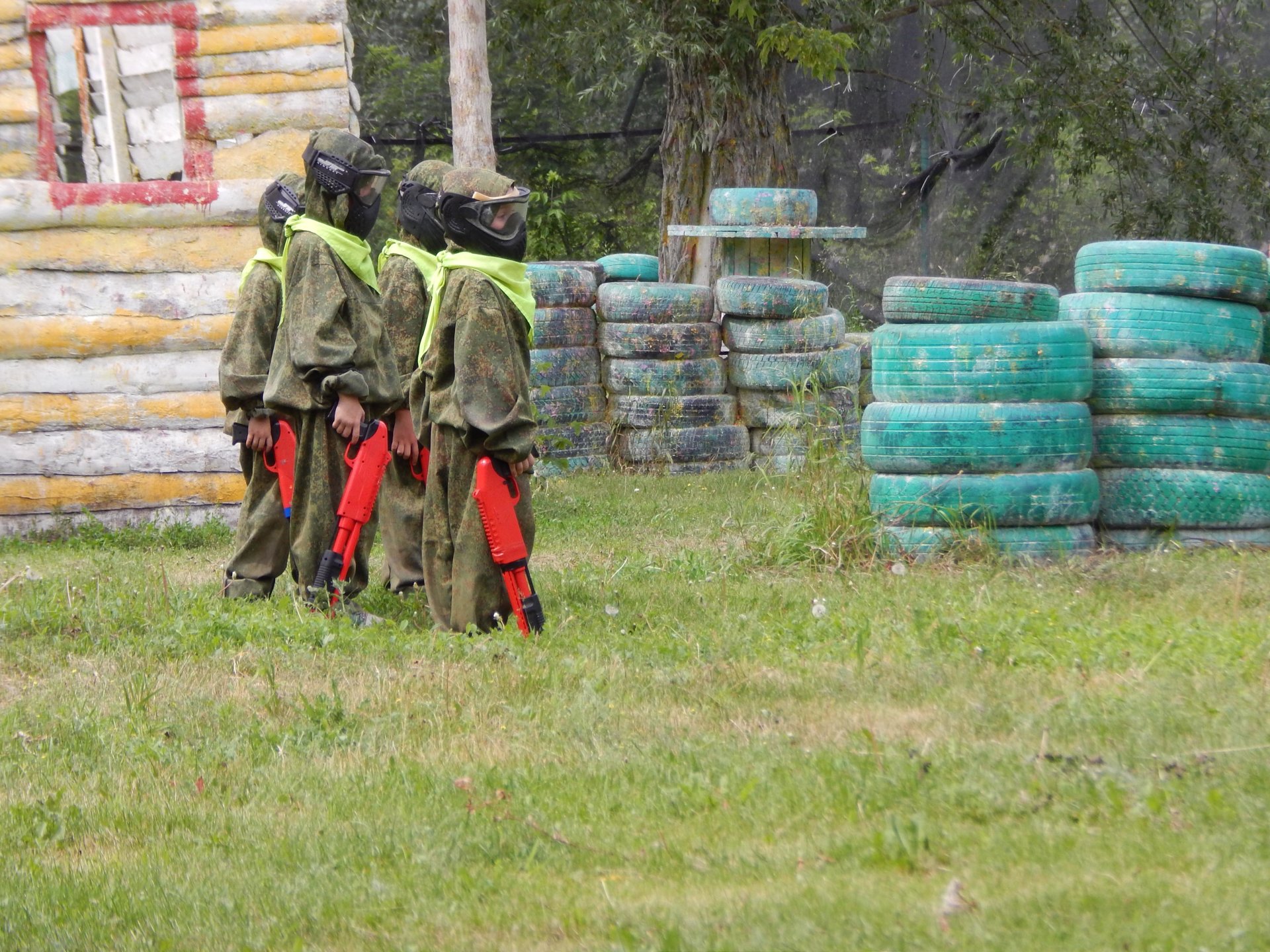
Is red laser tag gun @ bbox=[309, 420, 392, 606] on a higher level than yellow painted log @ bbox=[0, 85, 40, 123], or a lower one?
lower

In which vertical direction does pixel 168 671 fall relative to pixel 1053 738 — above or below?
below

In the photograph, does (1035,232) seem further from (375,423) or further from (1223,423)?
(375,423)

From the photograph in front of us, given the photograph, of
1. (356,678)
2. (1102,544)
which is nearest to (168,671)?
(356,678)

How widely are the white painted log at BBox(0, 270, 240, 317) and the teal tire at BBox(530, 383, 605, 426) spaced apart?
294 centimetres

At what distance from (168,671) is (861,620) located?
2721mm

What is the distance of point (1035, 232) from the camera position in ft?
52.4

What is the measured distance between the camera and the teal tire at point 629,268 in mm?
14805

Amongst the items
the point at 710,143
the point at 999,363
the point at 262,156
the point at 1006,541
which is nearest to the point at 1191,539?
the point at 1006,541

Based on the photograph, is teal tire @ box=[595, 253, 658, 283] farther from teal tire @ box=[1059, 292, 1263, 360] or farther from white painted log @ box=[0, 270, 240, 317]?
teal tire @ box=[1059, 292, 1263, 360]

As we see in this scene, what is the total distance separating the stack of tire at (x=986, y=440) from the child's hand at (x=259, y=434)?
2855 millimetres

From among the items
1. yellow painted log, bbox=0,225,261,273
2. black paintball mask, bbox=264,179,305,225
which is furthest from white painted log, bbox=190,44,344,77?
black paintball mask, bbox=264,179,305,225

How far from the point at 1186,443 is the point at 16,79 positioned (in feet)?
23.7

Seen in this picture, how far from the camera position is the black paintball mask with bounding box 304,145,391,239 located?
6.66 meters

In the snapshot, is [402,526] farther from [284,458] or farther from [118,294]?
[118,294]
